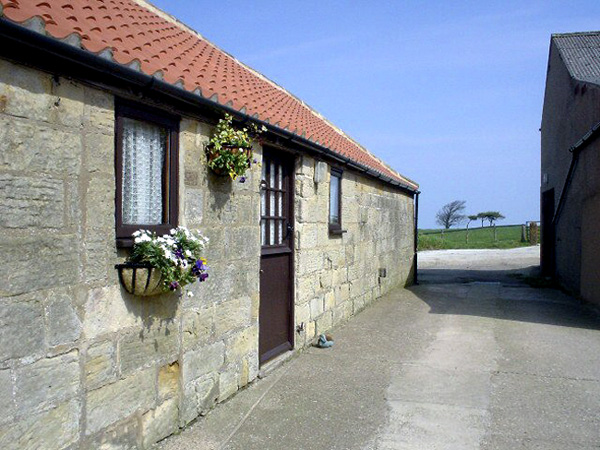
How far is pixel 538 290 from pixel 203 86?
10695mm

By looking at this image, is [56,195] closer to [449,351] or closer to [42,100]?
[42,100]

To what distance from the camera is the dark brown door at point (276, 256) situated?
19.1ft

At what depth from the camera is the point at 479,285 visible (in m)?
13.3

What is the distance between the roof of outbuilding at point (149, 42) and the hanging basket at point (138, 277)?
1320 mm

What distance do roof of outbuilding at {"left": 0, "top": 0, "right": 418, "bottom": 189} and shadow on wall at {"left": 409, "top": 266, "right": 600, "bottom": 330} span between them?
14.6 feet

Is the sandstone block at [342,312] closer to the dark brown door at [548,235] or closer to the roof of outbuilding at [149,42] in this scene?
the roof of outbuilding at [149,42]

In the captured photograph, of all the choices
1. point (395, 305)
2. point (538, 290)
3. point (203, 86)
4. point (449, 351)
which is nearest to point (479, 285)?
point (538, 290)

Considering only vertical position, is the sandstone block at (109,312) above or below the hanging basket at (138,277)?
below

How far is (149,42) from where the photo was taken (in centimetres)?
461

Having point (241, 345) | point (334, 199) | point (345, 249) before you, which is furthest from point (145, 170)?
point (345, 249)

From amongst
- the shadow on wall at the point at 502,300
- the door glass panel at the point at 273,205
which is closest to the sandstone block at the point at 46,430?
the door glass panel at the point at 273,205

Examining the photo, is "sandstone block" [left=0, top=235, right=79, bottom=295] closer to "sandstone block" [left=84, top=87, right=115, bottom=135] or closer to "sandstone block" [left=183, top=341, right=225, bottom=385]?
"sandstone block" [left=84, top=87, right=115, bottom=135]

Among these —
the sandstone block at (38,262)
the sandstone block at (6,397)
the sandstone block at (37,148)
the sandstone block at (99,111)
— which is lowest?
the sandstone block at (6,397)

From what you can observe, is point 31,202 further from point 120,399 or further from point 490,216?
point 490,216
